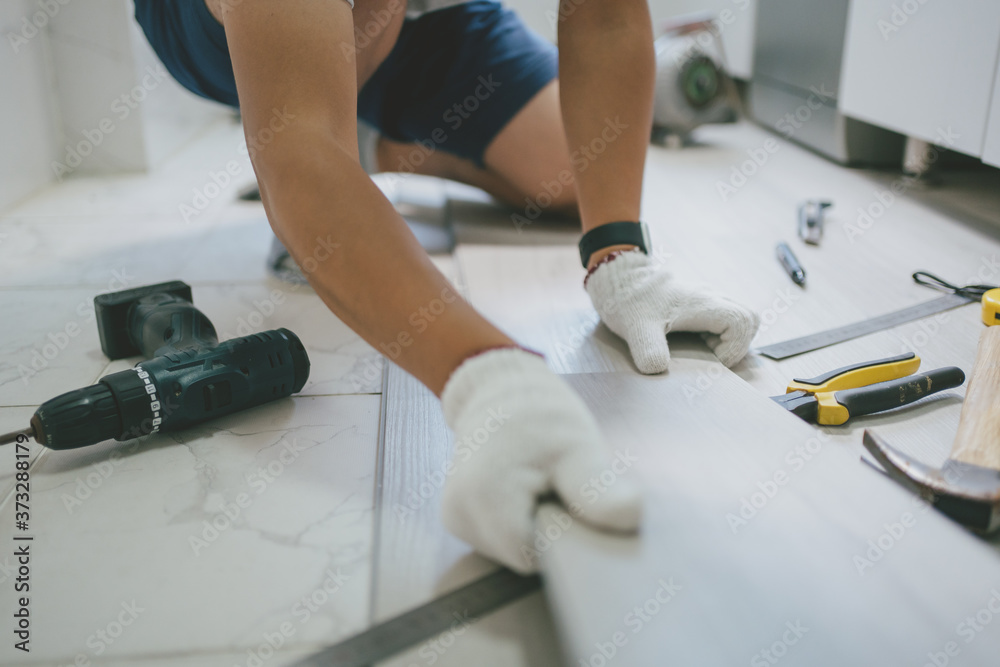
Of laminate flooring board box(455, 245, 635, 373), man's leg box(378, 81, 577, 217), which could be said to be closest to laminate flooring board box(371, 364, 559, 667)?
laminate flooring board box(455, 245, 635, 373)

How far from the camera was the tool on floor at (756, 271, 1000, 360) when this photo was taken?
3.39 feet

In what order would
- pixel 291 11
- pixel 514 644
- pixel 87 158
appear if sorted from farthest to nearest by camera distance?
pixel 87 158
pixel 291 11
pixel 514 644

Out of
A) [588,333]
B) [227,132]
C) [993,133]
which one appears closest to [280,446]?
[588,333]

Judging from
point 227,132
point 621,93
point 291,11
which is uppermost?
point 291,11

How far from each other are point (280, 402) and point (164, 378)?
158 millimetres

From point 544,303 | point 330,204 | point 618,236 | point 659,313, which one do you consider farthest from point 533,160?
point 330,204

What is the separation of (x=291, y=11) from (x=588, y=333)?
60cm

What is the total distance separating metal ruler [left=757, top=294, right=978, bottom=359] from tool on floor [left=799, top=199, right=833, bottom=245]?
0.34 metres

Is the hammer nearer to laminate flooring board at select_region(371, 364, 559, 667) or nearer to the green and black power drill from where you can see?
laminate flooring board at select_region(371, 364, 559, 667)

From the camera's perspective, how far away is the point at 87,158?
6.92 feet

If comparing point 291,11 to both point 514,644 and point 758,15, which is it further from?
point 758,15

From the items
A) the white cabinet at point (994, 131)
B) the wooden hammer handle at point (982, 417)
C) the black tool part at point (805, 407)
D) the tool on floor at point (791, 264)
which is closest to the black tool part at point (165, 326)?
the black tool part at point (805, 407)

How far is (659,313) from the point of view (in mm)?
974

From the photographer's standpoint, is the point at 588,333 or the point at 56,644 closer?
the point at 56,644
